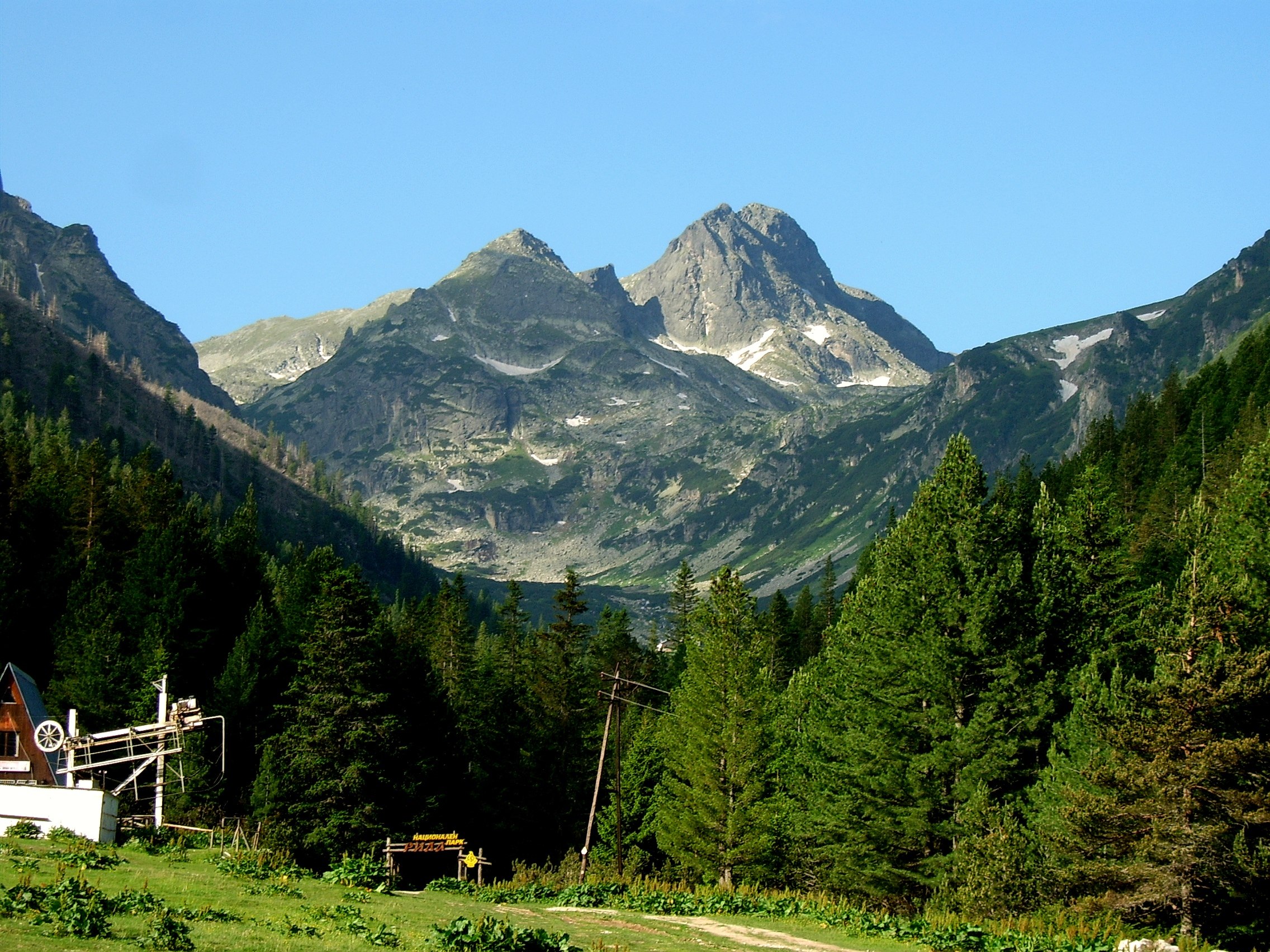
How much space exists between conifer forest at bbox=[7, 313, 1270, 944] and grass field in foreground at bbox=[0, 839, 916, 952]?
11.4m

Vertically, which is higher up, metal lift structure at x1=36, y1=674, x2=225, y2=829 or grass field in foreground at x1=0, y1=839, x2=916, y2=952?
metal lift structure at x1=36, y1=674, x2=225, y2=829

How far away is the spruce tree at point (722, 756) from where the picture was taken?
6272cm

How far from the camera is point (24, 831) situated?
3881 centimetres

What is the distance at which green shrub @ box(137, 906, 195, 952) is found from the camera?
69.8 ft

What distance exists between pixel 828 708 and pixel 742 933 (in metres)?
29.6

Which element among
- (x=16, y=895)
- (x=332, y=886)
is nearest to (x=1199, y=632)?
(x=332, y=886)

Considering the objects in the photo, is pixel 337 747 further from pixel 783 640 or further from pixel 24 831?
pixel 783 640

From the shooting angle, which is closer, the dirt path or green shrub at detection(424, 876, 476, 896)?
the dirt path

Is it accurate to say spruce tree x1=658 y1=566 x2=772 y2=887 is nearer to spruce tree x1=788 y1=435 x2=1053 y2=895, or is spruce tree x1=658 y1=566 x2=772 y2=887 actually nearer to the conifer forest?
the conifer forest

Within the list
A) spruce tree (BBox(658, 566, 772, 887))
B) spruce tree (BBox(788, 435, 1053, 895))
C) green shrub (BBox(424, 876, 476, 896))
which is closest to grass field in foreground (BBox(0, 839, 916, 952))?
green shrub (BBox(424, 876, 476, 896))

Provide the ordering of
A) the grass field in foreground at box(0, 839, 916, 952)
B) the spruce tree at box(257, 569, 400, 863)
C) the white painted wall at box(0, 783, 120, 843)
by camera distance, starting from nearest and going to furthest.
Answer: the grass field in foreground at box(0, 839, 916, 952)
the white painted wall at box(0, 783, 120, 843)
the spruce tree at box(257, 569, 400, 863)

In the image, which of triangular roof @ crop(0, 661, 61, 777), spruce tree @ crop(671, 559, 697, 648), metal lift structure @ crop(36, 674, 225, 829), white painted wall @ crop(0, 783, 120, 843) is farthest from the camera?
spruce tree @ crop(671, 559, 697, 648)

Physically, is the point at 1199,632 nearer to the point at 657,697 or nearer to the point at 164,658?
the point at 164,658

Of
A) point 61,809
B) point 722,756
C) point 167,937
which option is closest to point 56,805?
point 61,809
